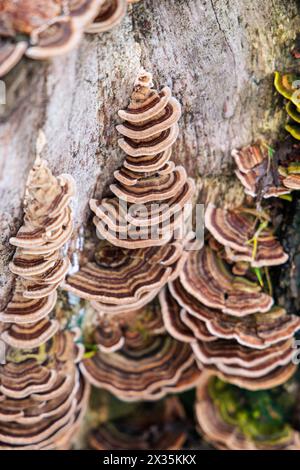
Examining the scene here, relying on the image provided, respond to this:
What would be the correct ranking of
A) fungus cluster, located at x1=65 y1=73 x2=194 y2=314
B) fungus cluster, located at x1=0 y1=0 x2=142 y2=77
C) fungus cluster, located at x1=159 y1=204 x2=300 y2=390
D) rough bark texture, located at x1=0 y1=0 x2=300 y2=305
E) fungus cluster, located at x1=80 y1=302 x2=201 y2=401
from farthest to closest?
fungus cluster, located at x1=80 y1=302 x2=201 y2=401
fungus cluster, located at x1=159 y1=204 x2=300 y2=390
fungus cluster, located at x1=65 y1=73 x2=194 y2=314
rough bark texture, located at x1=0 y1=0 x2=300 y2=305
fungus cluster, located at x1=0 y1=0 x2=142 y2=77

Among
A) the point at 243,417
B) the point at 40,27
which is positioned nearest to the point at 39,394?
the point at 243,417

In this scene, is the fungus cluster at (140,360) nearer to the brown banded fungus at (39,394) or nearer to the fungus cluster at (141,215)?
the brown banded fungus at (39,394)

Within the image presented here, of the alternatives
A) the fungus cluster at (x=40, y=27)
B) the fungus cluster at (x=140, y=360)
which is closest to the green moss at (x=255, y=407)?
the fungus cluster at (x=140, y=360)

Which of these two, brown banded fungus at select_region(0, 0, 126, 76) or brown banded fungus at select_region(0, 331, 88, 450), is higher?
brown banded fungus at select_region(0, 0, 126, 76)

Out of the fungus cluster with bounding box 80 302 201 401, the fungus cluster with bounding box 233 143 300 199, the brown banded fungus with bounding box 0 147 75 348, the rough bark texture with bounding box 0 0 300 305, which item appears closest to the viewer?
the rough bark texture with bounding box 0 0 300 305

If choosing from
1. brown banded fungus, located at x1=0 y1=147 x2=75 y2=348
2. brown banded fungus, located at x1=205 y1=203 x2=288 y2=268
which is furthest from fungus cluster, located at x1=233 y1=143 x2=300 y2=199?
brown banded fungus, located at x1=0 y1=147 x2=75 y2=348

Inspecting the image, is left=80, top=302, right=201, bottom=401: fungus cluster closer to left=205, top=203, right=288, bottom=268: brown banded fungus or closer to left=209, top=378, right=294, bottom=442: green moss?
left=209, top=378, right=294, bottom=442: green moss
